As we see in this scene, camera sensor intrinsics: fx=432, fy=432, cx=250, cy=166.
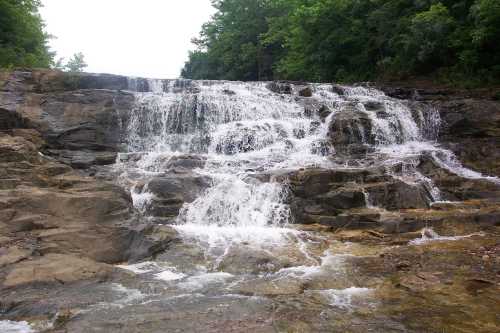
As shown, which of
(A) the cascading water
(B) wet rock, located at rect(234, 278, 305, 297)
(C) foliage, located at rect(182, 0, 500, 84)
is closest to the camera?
(A) the cascading water

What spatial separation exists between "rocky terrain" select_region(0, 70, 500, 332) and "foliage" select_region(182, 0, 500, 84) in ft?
10.0

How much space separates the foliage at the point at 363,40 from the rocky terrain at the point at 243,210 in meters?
3.05

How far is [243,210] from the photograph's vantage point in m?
10.8

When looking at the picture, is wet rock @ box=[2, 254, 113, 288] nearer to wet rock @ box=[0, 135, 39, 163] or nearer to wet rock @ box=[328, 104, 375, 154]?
wet rock @ box=[0, 135, 39, 163]

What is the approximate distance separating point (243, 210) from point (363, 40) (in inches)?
729

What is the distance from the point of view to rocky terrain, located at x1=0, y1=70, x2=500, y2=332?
5.84 m

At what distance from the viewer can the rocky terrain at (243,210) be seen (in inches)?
230

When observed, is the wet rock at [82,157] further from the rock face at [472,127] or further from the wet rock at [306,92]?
the rock face at [472,127]

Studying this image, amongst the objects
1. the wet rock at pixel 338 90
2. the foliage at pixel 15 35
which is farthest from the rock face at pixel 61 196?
the wet rock at pixel 338 90

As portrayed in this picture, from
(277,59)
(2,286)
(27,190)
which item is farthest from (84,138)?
(277,59)

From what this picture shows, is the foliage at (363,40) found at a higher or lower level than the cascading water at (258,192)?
higher

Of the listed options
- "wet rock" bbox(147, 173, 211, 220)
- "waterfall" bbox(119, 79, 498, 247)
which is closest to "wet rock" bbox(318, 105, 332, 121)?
"waterfall" bbox(119, 79, 498, 247)

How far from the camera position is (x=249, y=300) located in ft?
20.4

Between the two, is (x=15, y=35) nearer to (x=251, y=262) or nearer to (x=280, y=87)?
(x=280, y=87)
